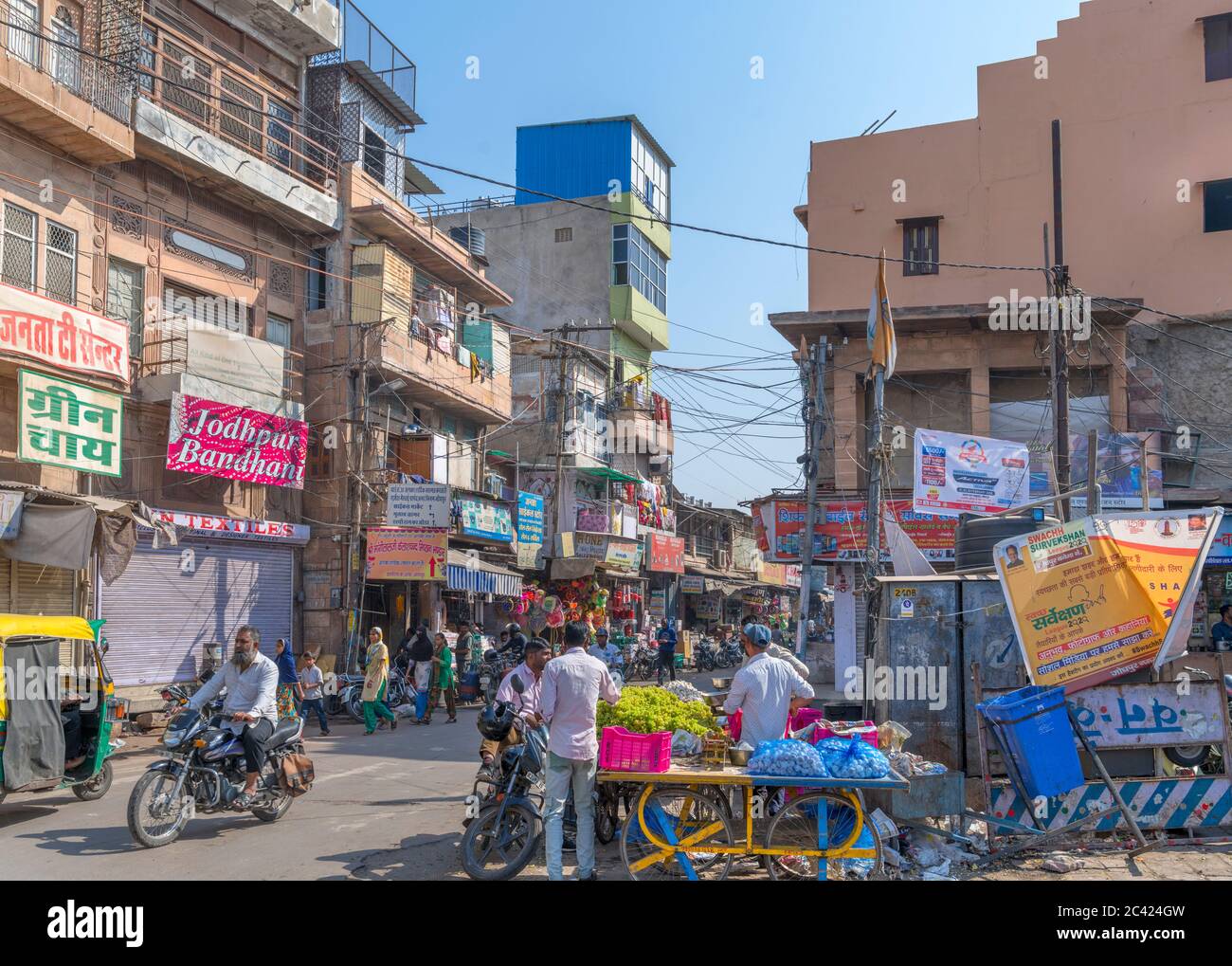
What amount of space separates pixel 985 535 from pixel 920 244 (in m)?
17.6

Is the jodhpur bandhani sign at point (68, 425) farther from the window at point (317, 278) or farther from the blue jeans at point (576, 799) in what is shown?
the blue jeans at point (576, 799)

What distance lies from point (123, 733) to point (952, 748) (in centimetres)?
1365

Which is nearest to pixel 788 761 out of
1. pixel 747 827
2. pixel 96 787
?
pixel 747 827

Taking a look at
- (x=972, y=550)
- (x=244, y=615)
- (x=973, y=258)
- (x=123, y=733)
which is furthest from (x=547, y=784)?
(x=973, y=258)

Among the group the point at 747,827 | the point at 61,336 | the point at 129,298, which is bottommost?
the point at 747,827

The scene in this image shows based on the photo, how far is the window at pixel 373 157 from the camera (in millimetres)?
27542

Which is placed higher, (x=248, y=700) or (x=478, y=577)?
(x=478, y=577)

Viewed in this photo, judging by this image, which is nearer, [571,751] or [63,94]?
[571,751]

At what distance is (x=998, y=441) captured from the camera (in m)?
21.6

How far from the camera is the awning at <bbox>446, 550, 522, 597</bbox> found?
25.3m

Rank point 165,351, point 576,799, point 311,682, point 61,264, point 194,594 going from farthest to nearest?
point 194,594 < point 165,351 < point 61,264 < point 311,682 < point 576,799

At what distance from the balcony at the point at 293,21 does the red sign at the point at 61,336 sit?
29.7ft

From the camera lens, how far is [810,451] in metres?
22.2

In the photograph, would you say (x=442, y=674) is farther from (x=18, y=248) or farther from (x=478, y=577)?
(x=18, y=248)
